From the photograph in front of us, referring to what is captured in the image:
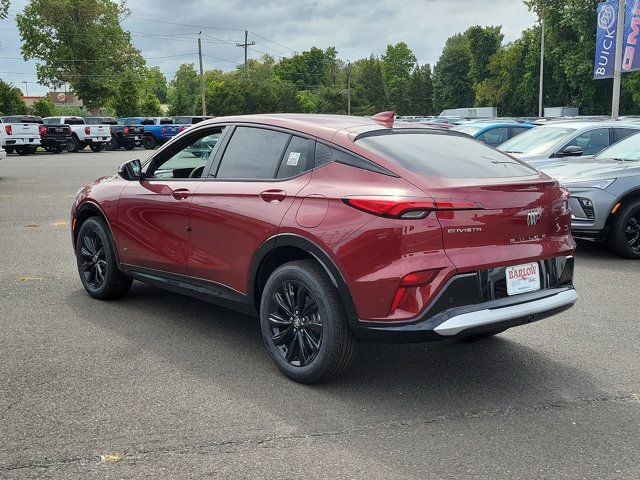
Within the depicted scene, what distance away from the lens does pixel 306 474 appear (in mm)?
3240

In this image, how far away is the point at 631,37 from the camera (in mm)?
23672

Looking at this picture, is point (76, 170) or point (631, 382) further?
point (76, 170)

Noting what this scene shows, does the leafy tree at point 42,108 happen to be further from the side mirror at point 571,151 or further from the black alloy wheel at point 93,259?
the black alloy wheel at point 93,259

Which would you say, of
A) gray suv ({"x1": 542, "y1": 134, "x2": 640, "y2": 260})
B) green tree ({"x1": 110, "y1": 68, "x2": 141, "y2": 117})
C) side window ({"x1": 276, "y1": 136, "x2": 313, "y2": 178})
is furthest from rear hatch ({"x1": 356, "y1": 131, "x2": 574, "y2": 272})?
green tree ({"x1": 110, "y1": 68, "x2": 141, "y2": 117})

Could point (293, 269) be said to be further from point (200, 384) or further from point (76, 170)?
point (76, 170)

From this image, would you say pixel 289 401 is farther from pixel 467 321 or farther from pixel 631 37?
pixel 631 37

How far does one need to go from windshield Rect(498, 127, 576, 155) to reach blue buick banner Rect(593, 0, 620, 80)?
47.1 feet

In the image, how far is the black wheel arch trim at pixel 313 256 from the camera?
4.00m

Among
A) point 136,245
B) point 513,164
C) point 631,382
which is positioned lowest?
point 631,382

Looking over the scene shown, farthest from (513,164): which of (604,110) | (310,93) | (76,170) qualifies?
(310,93)

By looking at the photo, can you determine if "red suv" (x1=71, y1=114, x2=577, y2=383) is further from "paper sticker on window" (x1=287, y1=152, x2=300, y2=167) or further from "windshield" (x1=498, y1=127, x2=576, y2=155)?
"windshield" (x1=498, y1=127, x2=576, y2=155)

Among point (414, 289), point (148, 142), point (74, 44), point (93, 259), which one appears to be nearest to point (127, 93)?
point (74, 44)

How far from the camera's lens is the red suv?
384cm

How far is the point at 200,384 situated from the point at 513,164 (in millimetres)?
2489
